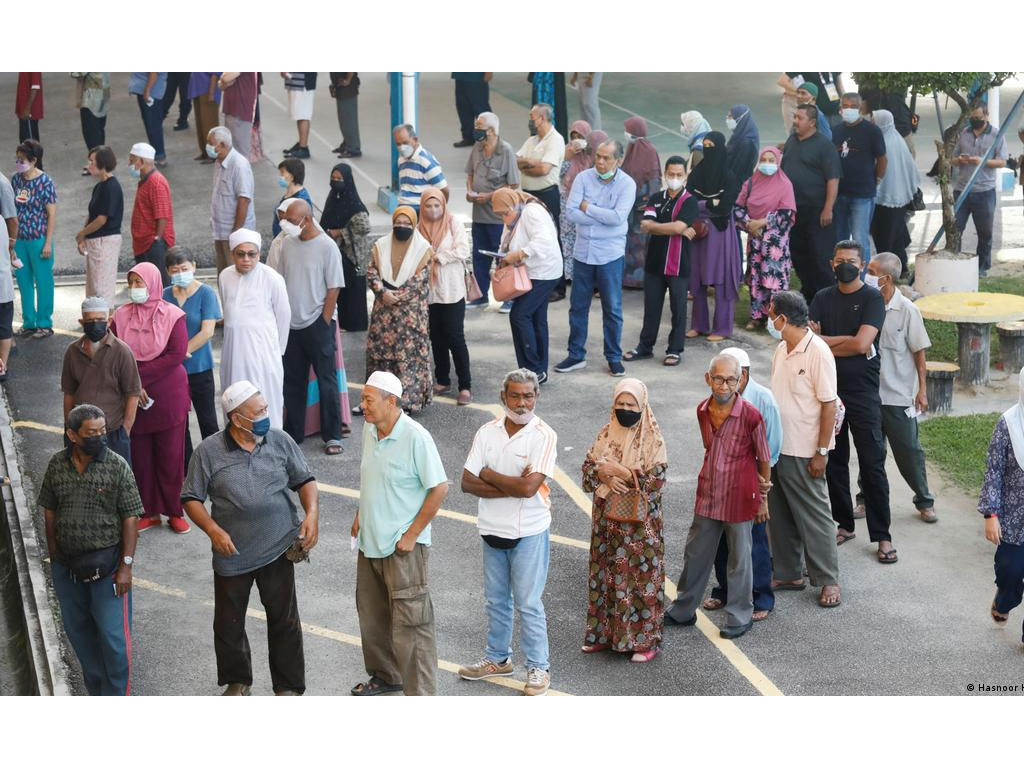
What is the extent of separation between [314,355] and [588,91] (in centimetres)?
850

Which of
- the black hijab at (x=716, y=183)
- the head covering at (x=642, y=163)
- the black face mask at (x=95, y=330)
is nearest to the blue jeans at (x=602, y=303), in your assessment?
the black hijab at (x=716, y=183)

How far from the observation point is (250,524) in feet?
23.1

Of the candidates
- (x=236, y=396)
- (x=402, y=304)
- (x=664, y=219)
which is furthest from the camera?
(x=664, y=219)

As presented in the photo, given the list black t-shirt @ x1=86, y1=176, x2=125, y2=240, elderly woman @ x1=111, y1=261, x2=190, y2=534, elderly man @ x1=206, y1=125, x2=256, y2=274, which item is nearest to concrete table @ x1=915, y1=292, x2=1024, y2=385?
elderly man @ x1=206, y1=125, x2=256, y2=274

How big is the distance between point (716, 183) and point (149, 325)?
5.51 metres

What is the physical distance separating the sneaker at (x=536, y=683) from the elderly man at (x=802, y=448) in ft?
5.89

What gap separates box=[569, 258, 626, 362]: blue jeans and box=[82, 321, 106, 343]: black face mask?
464 centimetres

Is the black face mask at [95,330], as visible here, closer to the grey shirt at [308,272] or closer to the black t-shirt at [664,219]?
the grey shirt at [308,272]

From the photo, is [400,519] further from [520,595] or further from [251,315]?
[251,315]

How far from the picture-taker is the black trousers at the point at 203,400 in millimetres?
9844

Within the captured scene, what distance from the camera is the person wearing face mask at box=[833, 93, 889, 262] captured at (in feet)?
44.5

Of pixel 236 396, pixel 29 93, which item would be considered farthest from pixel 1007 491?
pixel 29 93

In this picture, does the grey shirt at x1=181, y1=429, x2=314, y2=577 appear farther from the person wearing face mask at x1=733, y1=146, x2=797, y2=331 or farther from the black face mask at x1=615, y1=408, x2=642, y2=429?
the person wearing face mask at x1=733, y1=146, x2=797, y2=331
